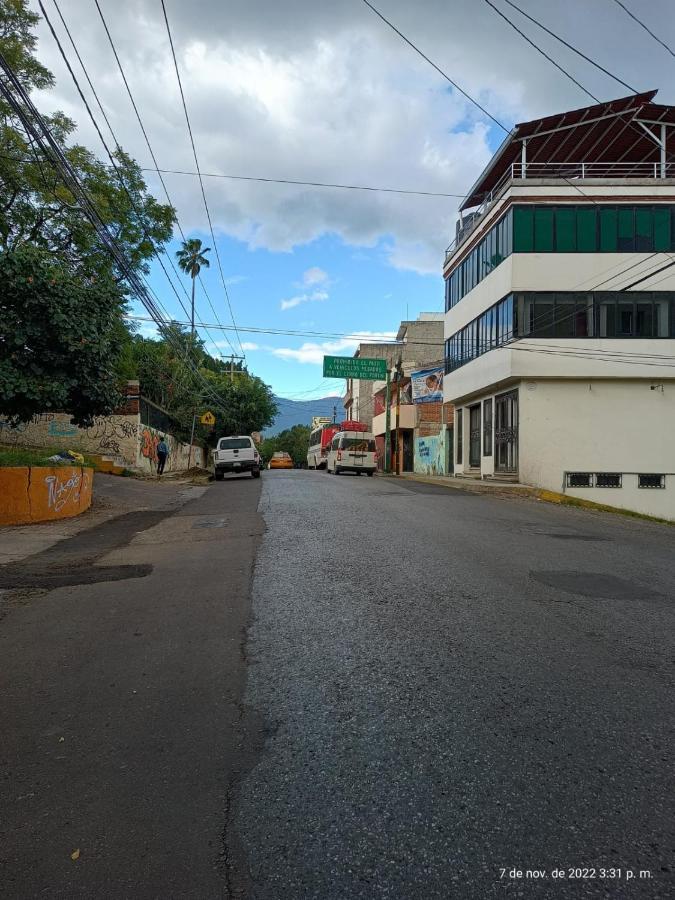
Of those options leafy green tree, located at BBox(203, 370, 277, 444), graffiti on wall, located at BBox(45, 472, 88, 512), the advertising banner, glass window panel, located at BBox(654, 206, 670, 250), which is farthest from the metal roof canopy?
leafy green tree, located at BBox(203, 370, 277, 444)

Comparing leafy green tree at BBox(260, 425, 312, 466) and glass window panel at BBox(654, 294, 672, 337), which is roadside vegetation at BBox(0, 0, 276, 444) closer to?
glass window panel at BBox(654, 294, 672, 337)

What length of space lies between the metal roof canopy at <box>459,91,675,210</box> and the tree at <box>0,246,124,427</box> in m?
17.7

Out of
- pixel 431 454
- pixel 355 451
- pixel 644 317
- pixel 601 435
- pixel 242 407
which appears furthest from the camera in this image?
pixel 242 407

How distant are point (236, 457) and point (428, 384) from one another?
16.4m

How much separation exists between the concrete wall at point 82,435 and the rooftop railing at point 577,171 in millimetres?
16667

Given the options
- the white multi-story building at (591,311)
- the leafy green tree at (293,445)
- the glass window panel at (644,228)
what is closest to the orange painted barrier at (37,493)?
the white multi-story building at (591,311)

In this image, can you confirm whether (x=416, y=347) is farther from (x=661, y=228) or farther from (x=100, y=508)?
(x=100, y=508)

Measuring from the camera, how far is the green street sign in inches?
1476

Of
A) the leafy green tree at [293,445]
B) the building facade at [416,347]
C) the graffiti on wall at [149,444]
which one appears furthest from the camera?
the leafy green tree at [293,445]

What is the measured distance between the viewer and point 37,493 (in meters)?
12.2

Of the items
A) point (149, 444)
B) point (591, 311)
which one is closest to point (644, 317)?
point (591, 311)

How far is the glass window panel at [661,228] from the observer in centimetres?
2383

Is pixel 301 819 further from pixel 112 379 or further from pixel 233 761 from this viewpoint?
pixel 112 379

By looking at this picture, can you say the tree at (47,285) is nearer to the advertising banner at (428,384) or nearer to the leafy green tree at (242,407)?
the advertising banner at (428,384)
